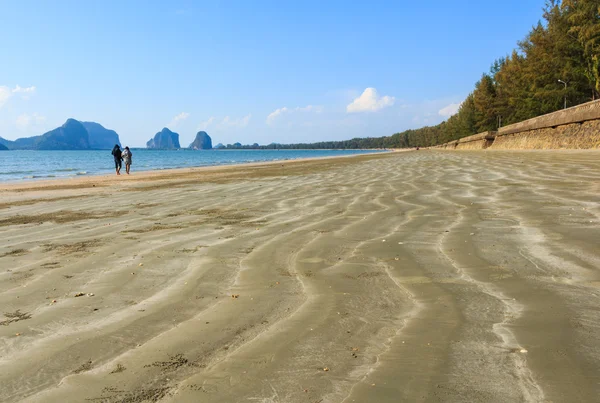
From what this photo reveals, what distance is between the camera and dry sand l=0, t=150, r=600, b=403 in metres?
1.79

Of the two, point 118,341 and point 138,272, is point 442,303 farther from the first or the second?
point 138,272

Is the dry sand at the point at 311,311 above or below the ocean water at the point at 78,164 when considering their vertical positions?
above

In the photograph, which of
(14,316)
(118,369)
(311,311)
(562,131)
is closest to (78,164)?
(562,131)

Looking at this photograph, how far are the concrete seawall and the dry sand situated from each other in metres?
17.4

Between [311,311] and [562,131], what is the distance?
82.6ft

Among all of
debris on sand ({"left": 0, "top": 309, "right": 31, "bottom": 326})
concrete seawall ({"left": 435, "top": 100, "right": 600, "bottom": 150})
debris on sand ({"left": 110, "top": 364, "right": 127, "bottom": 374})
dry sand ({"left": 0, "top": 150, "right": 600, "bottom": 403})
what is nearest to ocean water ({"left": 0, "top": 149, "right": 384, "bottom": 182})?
dry sand ({"left": 0, "top": 150, "right": 600, "bottom": 403})

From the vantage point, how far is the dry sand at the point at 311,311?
1791 mm

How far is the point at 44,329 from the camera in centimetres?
248

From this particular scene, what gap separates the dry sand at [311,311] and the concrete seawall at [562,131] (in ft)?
57.2

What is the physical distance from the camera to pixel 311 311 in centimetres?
263

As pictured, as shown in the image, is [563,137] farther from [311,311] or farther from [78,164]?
[78,164]

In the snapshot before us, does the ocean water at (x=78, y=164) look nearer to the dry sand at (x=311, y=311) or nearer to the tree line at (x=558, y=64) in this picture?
the dry sand at (x=311, y=311)

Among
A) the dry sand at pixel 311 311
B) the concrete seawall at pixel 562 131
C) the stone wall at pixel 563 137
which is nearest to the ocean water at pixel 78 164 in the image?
the dry sand at pixel 311 311

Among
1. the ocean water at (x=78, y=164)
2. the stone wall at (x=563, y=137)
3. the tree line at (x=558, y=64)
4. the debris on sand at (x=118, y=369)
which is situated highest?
the tree line at (x=558, y=64)
